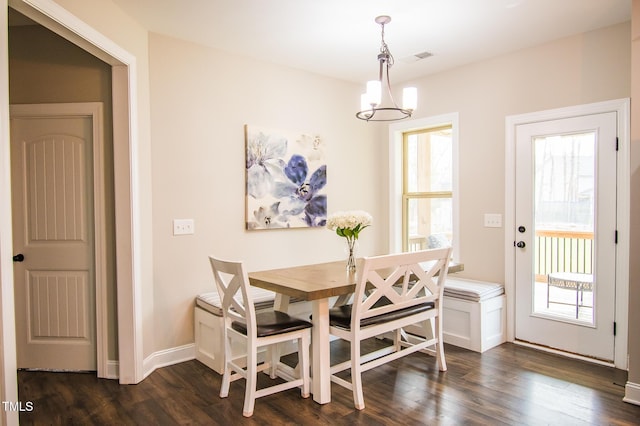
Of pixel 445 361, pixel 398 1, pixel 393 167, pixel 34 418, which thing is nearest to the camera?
pixel 34 418

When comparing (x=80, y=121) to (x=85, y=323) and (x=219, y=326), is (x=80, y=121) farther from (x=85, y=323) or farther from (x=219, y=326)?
(x=219, y=326)

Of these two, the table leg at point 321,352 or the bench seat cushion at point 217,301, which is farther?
the bench seat cushion at point 217,301

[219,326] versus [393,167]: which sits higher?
[393,167]

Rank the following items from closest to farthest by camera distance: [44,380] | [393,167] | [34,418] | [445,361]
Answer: [34,418], [44,380], [445,361], [393,167]

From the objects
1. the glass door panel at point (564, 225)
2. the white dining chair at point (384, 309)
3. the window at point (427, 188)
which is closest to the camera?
the white dining chair at point (384, 309)

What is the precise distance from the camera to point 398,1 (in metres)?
2.70

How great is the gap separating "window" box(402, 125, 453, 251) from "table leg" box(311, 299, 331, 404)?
1915mm

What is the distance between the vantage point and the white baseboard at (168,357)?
119 inches

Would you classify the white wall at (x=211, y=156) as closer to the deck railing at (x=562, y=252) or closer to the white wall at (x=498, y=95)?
the white wall at (x=498, y=95)

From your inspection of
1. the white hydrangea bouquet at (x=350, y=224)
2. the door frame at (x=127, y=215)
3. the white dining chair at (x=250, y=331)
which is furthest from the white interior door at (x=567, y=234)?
the door frame at (x=127, y=215)

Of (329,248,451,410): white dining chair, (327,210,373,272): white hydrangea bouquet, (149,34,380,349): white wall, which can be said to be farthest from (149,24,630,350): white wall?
(329,248,451,410): white dining chair

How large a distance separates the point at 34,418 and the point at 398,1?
11.2 ft

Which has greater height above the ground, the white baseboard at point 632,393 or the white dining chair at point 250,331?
the white dining chair at point 250,331

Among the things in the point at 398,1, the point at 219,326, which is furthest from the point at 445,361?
the point at 398,1
